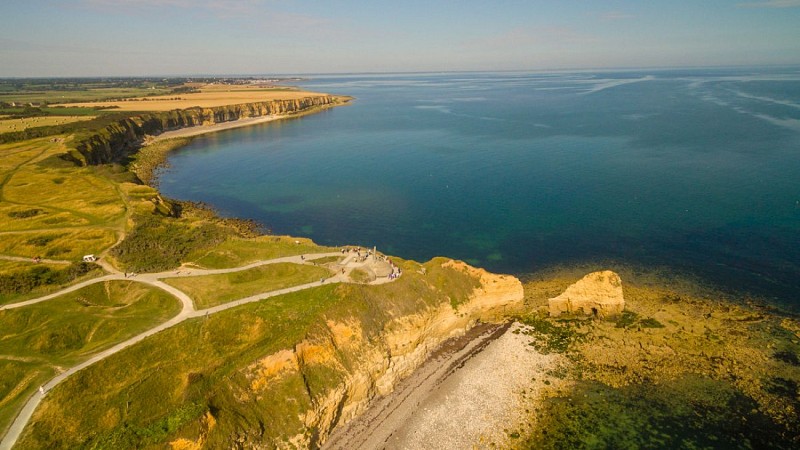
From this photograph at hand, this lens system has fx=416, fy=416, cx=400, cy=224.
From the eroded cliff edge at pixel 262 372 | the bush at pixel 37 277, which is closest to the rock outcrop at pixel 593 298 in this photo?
the eroded cliff edge at pixel 262 372

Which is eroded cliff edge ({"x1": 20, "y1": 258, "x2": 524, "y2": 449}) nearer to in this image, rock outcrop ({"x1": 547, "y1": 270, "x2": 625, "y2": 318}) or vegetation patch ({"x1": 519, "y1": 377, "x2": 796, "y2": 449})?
rock outcrop ({"x1": 547, "y1": 270, "x2": 625, "y2": 318})

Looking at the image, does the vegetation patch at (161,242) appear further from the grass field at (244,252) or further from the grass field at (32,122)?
the grass field at (32,122)

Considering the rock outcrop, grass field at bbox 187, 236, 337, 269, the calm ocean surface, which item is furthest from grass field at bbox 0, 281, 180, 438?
the rock outcrop

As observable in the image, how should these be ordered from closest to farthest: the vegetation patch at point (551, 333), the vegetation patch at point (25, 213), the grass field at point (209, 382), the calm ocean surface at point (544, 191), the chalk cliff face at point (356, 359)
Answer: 1. the grass field at point (209, 382)
2. the chalk cliff face at point (356, 359)
3. the vegetation patch at point (551, 333)
4. the vegetation patch at point (25, 213)
5. the calm ocean surface at point (544, 191)

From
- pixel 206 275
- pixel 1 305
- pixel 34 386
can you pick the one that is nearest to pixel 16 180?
pixel 1 305

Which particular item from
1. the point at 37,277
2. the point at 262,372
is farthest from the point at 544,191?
the point at 37,277

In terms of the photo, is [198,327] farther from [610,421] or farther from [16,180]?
[16,180]
